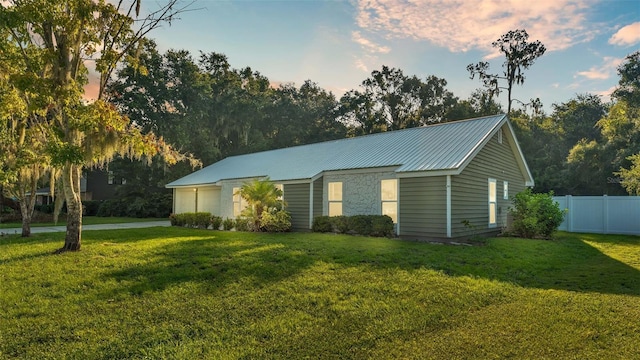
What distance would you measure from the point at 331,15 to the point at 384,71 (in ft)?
84.7

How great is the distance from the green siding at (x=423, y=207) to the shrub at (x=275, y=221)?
4.59 meters

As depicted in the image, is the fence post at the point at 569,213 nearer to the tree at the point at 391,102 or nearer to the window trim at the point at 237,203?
the window trim at the point at 237,203

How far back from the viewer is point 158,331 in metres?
4.30

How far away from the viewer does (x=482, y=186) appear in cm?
1408

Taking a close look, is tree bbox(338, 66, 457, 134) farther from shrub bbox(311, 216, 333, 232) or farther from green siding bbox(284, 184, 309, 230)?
shrub bbox(311, 216, 333, 232)

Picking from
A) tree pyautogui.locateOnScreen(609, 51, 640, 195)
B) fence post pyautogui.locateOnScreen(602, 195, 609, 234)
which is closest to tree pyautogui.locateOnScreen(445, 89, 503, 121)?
tree pyautogui.locateOnScreen(609, 51, 640, 195)

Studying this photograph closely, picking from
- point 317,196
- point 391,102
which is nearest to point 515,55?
point 391,102

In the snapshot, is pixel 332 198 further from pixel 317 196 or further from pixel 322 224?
pixel 322 224

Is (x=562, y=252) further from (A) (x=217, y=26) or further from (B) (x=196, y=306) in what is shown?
(A) (x=217, y=26)

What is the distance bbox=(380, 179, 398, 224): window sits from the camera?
13680 mm

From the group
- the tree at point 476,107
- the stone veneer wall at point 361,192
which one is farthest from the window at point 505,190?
the tree at point 476,107

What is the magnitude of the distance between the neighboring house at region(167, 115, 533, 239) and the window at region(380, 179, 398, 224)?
4 centimetres

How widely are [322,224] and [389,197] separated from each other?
2.69 metres

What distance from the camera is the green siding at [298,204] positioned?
1570 cm
